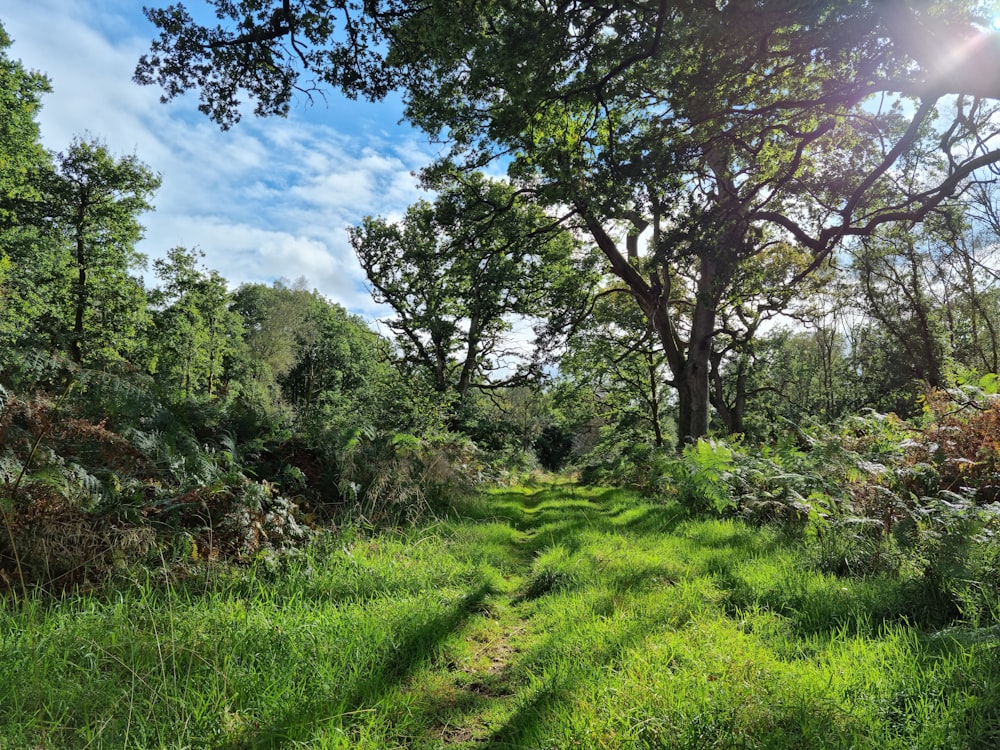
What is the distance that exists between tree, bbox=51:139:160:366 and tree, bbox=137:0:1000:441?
14.5 metres

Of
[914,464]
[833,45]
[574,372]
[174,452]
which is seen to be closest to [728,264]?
[833,45]

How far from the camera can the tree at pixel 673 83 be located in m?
5.37

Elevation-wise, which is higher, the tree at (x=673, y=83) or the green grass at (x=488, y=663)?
the tree at (x=673, y=83)

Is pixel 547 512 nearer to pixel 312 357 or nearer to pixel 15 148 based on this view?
pixel 15 148

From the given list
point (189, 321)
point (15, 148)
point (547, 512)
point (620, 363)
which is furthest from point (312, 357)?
point (547, 512)

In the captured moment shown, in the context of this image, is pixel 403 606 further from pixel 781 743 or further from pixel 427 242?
pixel 427 242

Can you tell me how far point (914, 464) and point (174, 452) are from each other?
8210mm

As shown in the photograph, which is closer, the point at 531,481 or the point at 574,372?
the point at 531,481

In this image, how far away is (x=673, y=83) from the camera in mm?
6652

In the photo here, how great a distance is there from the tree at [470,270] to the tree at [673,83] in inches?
61.6

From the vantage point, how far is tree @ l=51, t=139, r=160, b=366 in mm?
17062

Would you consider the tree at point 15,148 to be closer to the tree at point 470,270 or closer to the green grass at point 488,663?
the tree at point 470,270

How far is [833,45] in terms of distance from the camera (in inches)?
217

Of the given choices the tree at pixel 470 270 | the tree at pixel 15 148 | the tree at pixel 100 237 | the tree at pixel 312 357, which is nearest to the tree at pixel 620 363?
the tree at pixel 470 270
